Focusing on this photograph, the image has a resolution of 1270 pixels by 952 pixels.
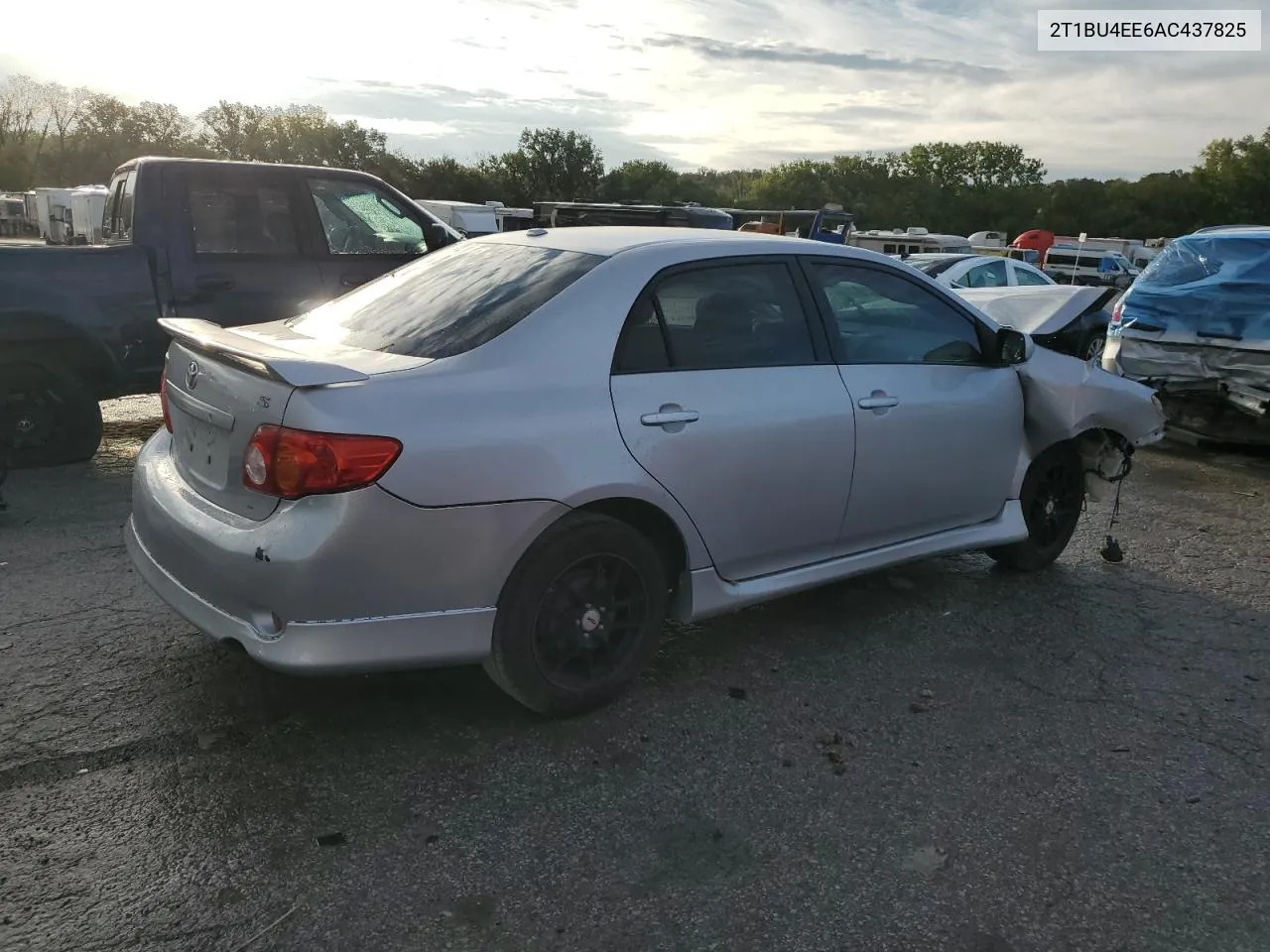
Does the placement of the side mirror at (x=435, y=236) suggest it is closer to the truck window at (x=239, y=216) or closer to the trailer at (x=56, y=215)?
the truck window at (x=239, y=216)

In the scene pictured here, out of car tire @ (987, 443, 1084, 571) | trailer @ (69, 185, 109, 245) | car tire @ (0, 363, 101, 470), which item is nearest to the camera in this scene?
car tire @ (987, 443, 1084, 571)

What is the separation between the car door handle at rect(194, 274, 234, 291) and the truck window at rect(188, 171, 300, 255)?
180 mm

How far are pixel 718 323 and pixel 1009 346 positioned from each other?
159 cm

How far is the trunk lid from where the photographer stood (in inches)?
117

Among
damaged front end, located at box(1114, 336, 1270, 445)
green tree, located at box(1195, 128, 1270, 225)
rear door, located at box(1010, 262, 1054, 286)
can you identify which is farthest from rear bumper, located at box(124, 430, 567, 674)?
green tree, located at box(1195, 128, 1270, 225)

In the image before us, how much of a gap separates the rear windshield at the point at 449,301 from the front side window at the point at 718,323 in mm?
287

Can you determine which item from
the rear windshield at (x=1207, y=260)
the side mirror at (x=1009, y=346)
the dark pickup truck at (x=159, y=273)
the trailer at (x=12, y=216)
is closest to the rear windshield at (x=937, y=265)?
the rear windshield at (x=1207, y=260)

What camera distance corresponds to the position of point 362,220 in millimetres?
7438

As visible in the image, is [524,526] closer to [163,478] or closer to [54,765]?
[163,478]

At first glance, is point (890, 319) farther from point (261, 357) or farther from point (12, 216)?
point (12, 216)

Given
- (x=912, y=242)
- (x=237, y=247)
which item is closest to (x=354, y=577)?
(x=237, y=247)

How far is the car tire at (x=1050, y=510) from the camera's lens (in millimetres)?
5066

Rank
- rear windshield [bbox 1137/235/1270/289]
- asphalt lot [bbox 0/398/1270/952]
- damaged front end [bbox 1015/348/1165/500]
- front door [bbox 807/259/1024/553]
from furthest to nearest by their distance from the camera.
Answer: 1. rear windshield [bbox 1137/235/1270/289]
2. damaged front end [bbox 1015/348/1165/500]
3. front door [bbox 807/259/1024/553]
4. asphalt lot [bbox 0/398/1270/952]

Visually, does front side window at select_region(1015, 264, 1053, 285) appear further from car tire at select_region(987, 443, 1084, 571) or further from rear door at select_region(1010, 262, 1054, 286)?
car tire at select_region(987, 443, 1084, 571)
